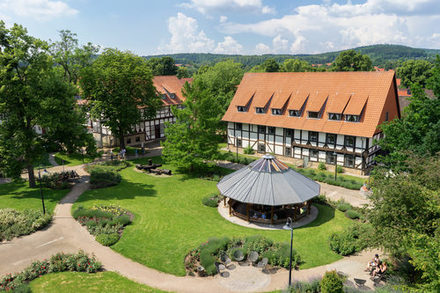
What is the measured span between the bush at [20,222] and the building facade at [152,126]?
71.8 feet

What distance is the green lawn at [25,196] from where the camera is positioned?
2662 cm

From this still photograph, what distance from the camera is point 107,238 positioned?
2138cm

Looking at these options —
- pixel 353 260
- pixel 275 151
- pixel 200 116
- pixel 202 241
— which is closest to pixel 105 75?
pixel 200 116

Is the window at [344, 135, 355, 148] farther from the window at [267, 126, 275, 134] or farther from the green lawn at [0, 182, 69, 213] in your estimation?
the green lawn at [0, 182, 69, 213]

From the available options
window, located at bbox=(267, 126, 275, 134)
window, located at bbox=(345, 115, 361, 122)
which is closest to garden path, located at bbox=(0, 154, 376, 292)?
window, located at bbox=(345, 115, 361, 122)

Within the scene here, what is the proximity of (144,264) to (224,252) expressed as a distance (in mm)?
4898

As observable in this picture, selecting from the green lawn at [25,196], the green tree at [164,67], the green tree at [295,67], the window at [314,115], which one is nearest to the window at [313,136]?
the window at [314,115]

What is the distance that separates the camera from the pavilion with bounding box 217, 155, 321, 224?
78.3 feet

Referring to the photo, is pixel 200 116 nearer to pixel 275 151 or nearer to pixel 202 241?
pixel 275 151

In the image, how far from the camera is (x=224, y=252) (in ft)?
65.3

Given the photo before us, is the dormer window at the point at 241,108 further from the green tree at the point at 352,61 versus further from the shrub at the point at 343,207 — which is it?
the green tree at the point at 352,61

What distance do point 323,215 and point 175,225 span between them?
12.1 m

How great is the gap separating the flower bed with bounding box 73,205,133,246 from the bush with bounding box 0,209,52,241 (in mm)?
2416

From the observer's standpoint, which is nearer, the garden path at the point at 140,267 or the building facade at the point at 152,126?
the garden path at the point at 140,267
